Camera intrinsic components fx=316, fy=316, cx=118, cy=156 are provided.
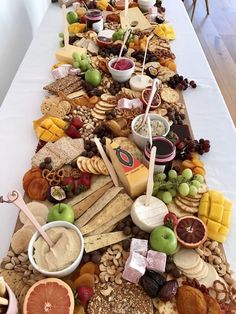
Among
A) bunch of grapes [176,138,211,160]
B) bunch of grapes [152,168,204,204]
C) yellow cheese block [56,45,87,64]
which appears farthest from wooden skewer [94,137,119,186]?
yellow cheese block [56,45,87,64]

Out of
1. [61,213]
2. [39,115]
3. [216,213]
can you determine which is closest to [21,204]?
[61,213]

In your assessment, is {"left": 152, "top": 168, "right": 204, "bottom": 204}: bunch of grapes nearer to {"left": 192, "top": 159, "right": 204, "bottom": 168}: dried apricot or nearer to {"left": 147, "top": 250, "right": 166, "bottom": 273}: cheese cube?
{"left": 192, "top": 159, "right": 204, "bottom": 168}: dried apricot

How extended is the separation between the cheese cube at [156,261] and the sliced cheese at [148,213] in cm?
8

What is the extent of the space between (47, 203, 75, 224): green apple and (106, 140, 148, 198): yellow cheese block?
17cm

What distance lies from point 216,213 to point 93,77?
728 mm

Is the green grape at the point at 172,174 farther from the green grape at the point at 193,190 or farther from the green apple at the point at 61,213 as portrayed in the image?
the green apple at the point at 61,213

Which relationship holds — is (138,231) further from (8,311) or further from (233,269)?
(8,311)

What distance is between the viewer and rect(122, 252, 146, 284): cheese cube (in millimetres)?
710

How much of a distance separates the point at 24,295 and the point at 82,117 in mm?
652

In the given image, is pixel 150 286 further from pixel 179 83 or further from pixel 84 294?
pixel 179 83

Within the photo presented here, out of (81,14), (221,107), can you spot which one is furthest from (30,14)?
(221,107)

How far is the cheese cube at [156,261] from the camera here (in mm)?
730

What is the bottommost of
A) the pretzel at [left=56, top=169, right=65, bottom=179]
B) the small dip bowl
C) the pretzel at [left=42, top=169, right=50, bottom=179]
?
the pretzel at [left=56, top=169, right=65, bottom=179]

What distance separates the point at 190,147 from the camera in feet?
3.34
